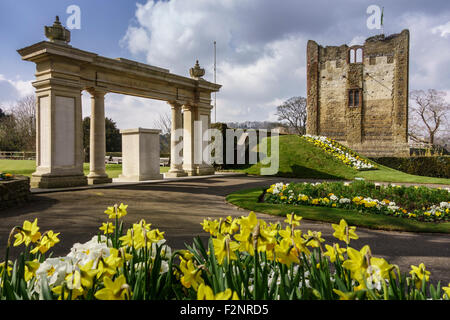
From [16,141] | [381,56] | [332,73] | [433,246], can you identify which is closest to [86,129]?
[16,141]

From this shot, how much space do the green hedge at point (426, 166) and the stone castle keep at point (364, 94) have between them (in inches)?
277

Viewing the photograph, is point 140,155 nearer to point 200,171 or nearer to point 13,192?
point 200,171

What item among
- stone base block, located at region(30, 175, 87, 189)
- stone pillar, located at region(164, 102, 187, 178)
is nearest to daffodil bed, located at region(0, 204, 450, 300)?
stone base block, located at region(30, 175, 87, 189)

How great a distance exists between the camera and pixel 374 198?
8164 mm

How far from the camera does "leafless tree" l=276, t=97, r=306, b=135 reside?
162 ft

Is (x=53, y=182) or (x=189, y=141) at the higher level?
(x=189, y=141)

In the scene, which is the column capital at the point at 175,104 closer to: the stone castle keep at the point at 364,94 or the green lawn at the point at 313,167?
the green lawn at the point at 313,167

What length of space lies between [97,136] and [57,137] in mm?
2093

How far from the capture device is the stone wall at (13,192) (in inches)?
280

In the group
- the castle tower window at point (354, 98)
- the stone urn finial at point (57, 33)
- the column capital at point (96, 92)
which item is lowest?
the column capital at point (96, 92)

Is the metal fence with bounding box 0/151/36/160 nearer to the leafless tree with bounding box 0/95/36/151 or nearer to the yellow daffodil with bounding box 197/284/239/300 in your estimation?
the leafless tree with bounding box 0/95/36/151

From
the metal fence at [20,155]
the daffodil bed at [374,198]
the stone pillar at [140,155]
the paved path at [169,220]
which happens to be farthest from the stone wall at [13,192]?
the metal fence at [20,155]

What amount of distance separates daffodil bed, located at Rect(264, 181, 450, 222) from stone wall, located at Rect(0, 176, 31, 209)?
6264 mm

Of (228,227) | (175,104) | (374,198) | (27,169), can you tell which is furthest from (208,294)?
(27,169)
